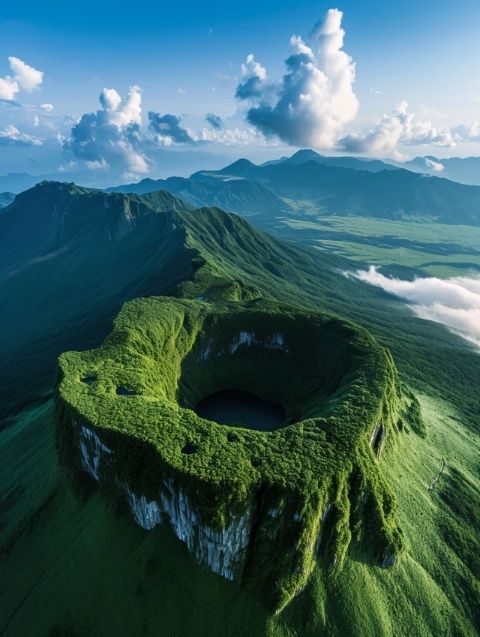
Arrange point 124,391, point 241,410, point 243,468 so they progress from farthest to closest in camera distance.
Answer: point 241,410 < point 124,391 < point 243,468

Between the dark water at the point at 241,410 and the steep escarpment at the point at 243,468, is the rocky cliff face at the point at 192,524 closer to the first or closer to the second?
the steep escarpment at the point at 243,468

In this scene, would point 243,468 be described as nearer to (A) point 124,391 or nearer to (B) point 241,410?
(A) point 124,391

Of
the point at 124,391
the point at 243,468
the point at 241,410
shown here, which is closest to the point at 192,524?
the point at 243,468

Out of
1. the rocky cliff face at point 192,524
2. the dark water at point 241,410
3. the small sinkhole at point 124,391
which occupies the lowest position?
the dark water at point 241,410

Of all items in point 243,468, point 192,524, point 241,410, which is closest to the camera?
point 243,468

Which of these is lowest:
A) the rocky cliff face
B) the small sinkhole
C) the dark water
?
the dark water

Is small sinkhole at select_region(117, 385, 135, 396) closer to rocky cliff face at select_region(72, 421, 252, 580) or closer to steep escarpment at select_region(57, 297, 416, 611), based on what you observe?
steep escarpment at select_region(57, 297, 416, 611)

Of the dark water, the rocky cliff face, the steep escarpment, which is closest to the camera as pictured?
the rocky cliff face

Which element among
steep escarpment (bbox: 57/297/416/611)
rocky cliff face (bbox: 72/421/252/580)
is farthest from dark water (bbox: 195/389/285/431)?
rocky cliff face (bbox: 72/421/252/580)

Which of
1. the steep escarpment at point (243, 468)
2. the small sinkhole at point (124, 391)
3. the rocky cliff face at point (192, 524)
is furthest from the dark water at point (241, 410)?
the rocky cliff face at point (192, 524)
